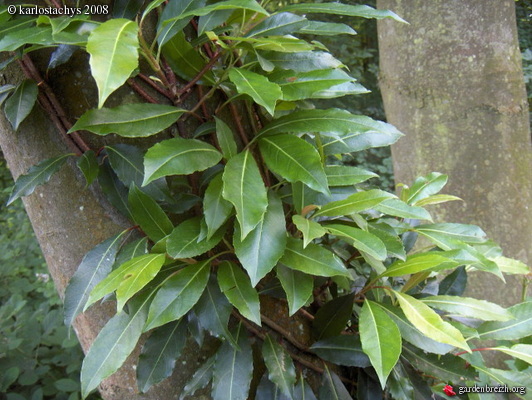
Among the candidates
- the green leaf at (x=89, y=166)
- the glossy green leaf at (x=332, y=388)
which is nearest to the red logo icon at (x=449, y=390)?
the glossy green leaf at (x=332, y=388)

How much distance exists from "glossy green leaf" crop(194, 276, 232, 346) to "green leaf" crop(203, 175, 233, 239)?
5.0 inches

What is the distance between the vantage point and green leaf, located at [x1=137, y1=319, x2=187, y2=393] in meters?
0.69

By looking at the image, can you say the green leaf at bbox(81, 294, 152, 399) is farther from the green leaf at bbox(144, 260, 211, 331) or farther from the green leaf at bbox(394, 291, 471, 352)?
the green leaf at bbox(394, 291, 471, 352)

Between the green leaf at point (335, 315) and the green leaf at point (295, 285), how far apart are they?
6.2 inches

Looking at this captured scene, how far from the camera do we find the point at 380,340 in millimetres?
634

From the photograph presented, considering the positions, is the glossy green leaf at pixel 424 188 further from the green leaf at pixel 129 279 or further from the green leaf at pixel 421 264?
the green leaf at pixel 129 279

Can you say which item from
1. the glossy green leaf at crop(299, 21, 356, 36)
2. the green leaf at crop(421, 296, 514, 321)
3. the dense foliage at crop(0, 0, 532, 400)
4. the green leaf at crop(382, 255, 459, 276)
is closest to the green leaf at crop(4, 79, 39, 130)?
the dense foliage at crop(0, 0, 532, 400)

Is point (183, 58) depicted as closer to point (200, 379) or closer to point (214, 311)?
point (214, 311)

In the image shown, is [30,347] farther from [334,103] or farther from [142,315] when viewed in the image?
[334,103]

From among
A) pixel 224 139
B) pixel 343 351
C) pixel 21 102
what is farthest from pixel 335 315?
pixel 21 102

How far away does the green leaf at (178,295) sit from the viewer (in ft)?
2.04

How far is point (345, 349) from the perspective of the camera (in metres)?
0.78

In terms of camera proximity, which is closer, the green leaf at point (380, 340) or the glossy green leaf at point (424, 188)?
the green leaf at point (380, 340)

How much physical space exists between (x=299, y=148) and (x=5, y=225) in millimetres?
4523
